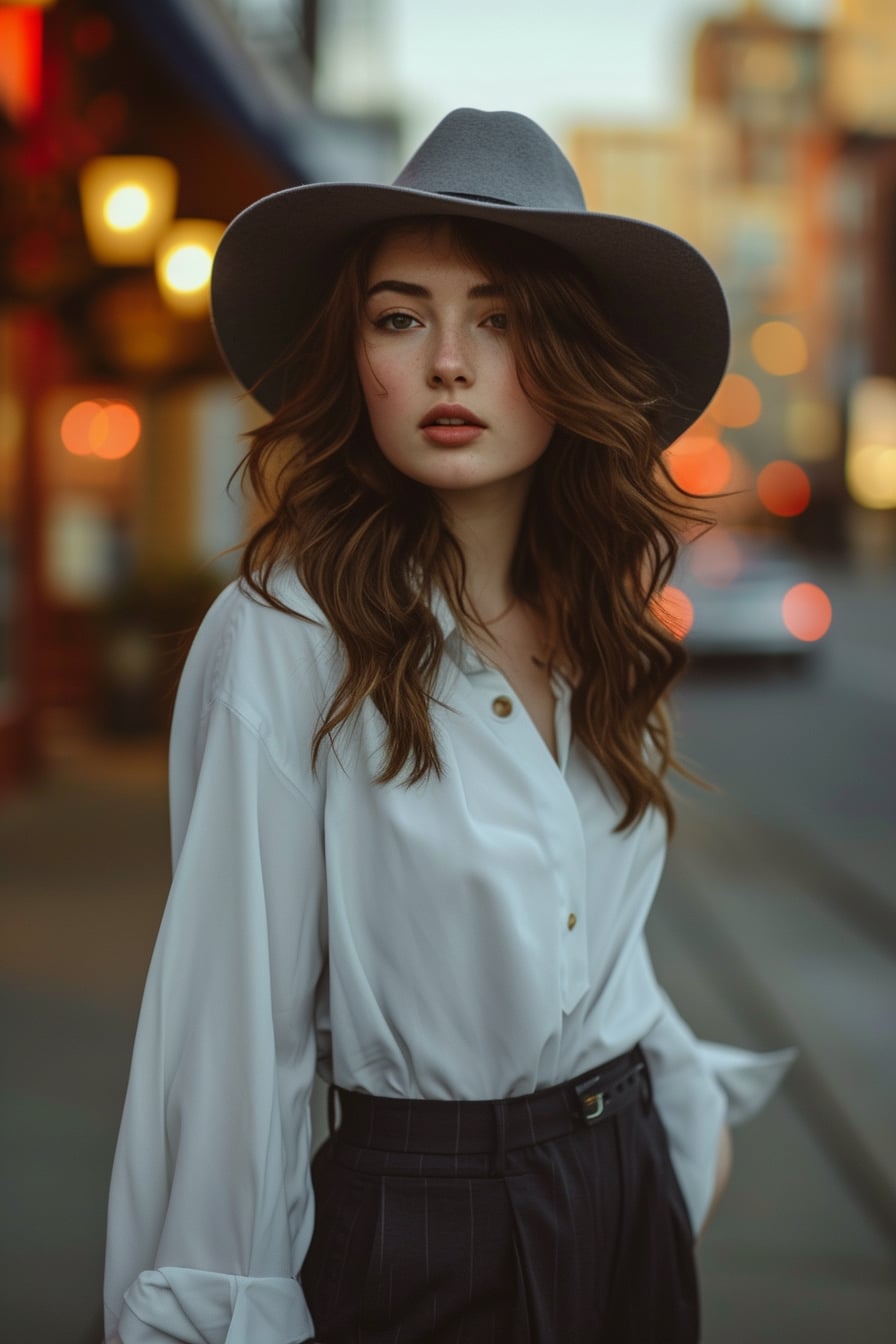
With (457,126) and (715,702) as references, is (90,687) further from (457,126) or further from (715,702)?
(457,126)

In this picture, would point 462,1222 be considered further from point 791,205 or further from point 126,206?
point 791,205

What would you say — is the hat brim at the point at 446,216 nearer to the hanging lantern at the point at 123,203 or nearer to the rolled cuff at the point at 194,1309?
the rolled cuff at the point at 194,1309

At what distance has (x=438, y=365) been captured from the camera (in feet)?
5.13

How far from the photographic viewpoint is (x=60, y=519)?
476 inches

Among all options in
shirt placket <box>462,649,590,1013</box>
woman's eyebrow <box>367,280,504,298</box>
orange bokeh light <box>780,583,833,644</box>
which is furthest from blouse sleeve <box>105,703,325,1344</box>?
orange bokeh light <box>780,583,833,644</box>

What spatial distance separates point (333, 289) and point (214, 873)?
0.74m

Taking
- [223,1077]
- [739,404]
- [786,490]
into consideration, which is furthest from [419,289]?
[739,404]

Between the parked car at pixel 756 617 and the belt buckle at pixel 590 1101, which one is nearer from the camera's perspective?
the belt buckle at pixel 590 1101

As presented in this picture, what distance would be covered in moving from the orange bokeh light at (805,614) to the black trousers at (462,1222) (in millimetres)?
15772

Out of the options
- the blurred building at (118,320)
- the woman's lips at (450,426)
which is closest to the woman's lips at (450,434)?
the woman's lips at (450,426)

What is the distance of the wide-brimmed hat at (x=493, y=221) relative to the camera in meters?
1.58

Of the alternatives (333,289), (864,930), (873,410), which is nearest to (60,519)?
(864,930)

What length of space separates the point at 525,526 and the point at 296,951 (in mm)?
687

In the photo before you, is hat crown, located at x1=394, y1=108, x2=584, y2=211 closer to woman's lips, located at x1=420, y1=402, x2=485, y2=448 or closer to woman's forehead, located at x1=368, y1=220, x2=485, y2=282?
woman's forehead, located at x1=368, y1=220, x2=485, y2=282
